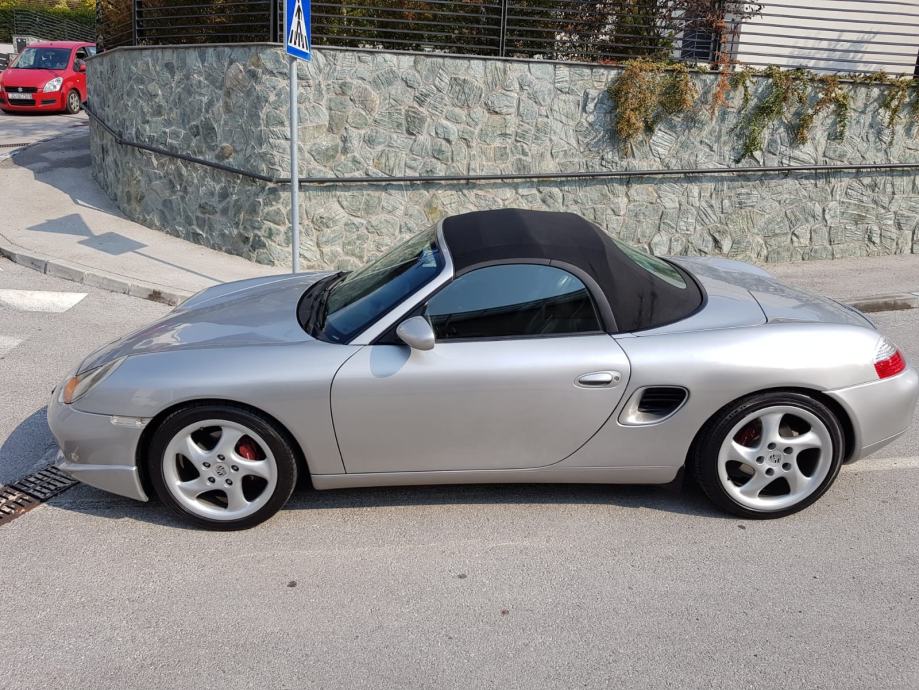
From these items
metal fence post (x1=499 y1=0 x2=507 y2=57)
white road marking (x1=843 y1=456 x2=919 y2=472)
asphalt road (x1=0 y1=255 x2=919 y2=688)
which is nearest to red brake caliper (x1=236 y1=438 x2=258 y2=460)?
asphalt road (x1=0 y1=255 x2=919 y2=688)

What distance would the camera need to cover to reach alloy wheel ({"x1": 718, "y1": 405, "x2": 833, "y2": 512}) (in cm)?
422

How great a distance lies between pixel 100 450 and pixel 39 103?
17.8 metres

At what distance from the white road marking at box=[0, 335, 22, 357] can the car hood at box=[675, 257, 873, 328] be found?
495cm

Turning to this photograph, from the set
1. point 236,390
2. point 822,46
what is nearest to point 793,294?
point 236,390

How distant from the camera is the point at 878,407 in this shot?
169 inches

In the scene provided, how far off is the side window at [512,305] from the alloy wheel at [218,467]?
1.03 m

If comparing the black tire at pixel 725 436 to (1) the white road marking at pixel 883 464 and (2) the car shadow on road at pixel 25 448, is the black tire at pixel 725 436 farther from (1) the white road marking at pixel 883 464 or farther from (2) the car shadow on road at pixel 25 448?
(2) the car shadow on road at pixel 25 448

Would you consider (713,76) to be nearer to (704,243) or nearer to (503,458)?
(704,243)

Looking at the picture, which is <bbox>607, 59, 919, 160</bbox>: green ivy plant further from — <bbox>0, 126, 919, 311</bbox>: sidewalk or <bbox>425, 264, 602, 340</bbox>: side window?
<bbox>425, 264, 602, 340</bbox>: side window

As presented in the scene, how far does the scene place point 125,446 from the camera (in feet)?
13.6

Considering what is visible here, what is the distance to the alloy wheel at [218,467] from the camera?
4133 millimetres

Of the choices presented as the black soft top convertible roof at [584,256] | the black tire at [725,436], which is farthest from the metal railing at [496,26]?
the black tire at [725,436]

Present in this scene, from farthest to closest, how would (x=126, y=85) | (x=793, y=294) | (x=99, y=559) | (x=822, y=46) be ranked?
(x=822, y=46) → (x=126, y=85) → (x=793, y=294) → (x=99, y=559)

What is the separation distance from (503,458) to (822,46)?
414 inches
